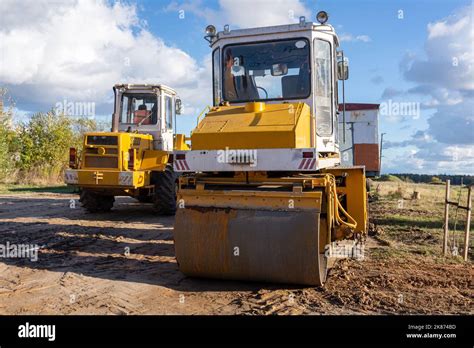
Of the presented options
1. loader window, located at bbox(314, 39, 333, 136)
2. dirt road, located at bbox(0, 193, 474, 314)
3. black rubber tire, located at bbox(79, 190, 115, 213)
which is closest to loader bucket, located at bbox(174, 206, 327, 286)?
dirt road, located at bbox(0, 193, 474, 314)

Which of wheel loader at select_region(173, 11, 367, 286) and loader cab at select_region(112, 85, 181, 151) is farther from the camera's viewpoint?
loader cab at select_region(112, 85, 181, 151)

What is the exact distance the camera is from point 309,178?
5445 millimetres

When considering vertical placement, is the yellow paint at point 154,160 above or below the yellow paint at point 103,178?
above

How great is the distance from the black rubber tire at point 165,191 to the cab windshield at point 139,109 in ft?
5.07

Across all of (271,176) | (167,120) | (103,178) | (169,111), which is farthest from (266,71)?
(169,111)

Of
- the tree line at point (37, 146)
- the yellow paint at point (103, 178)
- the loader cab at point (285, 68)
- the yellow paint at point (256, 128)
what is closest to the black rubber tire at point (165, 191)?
the yellow paint at point (103, 178)

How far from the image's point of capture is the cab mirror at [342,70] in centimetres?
713

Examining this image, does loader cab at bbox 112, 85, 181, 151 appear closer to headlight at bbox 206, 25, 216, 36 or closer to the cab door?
the cab door

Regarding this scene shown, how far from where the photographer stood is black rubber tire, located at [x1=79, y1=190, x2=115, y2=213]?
11523 millimetres

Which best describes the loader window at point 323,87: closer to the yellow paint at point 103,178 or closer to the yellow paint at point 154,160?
the yellow paint at point 103,178

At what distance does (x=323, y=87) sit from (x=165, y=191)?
5.70 m

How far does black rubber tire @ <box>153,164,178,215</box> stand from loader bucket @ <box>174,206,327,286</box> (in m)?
5.45

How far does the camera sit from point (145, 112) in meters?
12.0
